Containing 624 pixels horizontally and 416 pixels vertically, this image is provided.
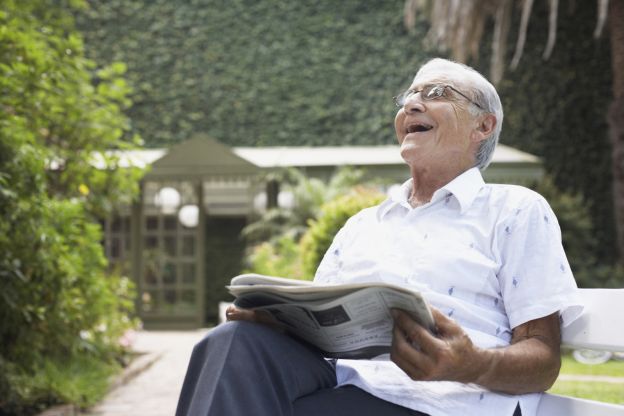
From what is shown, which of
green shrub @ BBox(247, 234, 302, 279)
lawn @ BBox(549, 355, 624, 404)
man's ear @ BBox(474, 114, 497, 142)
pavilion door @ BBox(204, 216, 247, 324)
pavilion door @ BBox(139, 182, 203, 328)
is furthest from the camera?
pavilion door @ BBox(204, 216, 247, 324)

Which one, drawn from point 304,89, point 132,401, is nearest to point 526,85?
point 304,89

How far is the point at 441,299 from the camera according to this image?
1917 mm

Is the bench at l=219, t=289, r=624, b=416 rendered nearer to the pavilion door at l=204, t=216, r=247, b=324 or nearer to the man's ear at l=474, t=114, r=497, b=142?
the man's ear at l=474, t=114, r=497, b=142

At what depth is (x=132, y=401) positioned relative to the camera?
17.9 feet

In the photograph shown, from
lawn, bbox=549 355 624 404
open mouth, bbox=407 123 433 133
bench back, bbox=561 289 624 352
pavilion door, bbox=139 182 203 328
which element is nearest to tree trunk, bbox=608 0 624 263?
lawn, bbox=549 355 624 404

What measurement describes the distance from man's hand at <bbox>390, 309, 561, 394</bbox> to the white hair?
22.2 inches

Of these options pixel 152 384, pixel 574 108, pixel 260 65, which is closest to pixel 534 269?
pixel 152 384

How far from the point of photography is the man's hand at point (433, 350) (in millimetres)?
1606

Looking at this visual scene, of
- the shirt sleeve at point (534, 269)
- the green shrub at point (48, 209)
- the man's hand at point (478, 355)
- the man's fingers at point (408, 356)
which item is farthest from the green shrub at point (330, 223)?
the man's fingers at point (408, 356)

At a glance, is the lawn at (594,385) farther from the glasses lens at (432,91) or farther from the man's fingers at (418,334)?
the man's fingers at (418,334)

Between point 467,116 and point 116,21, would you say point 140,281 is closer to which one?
point 116,21

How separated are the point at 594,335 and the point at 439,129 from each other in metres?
0.64

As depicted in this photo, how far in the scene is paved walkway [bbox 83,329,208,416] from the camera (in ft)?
16.5

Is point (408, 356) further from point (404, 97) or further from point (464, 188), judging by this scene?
point (404, 97)
